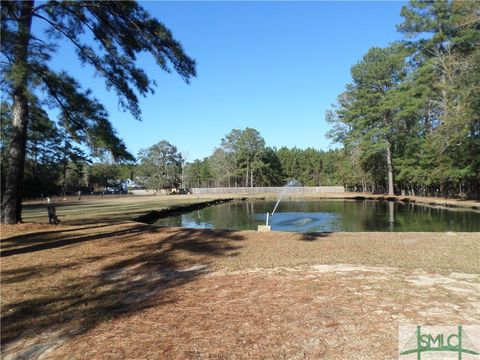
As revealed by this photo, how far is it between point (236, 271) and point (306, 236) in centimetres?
419

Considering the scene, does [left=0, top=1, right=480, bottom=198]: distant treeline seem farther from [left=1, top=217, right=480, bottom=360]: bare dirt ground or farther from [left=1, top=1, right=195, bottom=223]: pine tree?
[left=1, top=217, right=480, bottom=360]: bare dirt ground

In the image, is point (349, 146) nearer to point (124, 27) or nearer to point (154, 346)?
point (124, 27)

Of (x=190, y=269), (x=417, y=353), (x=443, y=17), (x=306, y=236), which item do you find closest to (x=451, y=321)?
(x=417, y=353)

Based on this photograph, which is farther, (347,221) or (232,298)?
(347,221)

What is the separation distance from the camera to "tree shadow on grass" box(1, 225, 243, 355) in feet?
13.3

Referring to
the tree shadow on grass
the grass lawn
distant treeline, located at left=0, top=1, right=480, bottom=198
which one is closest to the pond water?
distant treeline, located at left=0, top=1, right=480, bottom=198

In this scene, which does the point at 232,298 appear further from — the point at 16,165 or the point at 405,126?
the point at 405,126

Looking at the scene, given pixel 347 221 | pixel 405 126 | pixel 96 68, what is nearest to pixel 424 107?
pixel 405 126

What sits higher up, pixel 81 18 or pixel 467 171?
pixel 81 18

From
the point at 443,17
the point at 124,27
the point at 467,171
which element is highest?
the point at 443,17

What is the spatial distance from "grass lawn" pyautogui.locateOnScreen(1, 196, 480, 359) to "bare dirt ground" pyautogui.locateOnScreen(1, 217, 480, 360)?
0.05 feet

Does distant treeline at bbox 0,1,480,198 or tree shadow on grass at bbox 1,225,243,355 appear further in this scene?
distant treeline at bbox 0,1,480,198

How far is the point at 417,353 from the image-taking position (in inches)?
114

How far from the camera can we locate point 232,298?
14.4 ft
